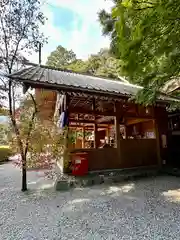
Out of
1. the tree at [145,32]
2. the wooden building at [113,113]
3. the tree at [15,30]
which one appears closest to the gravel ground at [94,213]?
the wooden building at [113,113]

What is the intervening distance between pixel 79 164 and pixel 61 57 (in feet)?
89.7

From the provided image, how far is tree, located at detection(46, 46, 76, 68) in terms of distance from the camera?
29.7m

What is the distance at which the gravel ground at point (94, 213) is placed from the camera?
277 centimetres

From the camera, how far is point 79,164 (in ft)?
19.2

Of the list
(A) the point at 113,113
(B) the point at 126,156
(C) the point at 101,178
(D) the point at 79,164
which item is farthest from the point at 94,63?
(C) the point at 101,178

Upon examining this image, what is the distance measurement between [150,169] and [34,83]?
4985 mm

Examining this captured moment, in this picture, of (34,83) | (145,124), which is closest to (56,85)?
(34,83)

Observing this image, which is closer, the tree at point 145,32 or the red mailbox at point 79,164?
the tree at point 145,32

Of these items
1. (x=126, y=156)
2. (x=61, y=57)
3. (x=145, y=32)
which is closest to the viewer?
(x=145, y=32)

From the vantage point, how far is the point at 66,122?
591cm

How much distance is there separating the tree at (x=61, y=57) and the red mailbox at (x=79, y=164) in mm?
25448

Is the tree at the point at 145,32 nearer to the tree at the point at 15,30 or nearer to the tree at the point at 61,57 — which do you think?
the tree at the point at 15,30

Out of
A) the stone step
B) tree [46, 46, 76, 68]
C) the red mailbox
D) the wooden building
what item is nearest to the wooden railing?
the wooden building

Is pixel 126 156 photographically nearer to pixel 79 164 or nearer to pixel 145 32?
pixel 79 164
